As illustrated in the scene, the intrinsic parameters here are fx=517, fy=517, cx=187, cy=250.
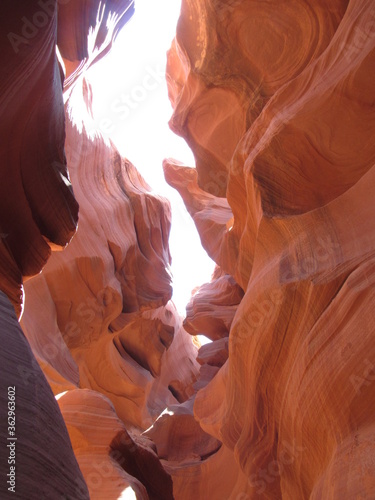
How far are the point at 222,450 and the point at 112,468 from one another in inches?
133

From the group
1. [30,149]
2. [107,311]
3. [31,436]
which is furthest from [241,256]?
[31,436]

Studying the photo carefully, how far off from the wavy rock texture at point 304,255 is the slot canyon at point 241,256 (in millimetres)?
18

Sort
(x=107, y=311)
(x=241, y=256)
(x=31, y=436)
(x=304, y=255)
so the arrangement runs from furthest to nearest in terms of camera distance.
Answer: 1. (x=107, y=311)
2. (x=241, y=256)
3. (x=304, y=255)
4. (x=31, y=436)

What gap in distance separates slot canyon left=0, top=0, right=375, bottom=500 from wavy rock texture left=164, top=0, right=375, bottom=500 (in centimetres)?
2

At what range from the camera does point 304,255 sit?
4.55 meters

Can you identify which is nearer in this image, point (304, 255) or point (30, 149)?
point (30, 149)

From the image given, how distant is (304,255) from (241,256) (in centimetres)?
249

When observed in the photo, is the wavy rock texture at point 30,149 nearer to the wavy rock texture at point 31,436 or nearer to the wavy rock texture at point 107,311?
the wavy rock texture at point 31,436

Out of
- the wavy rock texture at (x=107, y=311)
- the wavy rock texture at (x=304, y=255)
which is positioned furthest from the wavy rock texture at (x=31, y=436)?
the wavy rock texture at (x=107, y=311)

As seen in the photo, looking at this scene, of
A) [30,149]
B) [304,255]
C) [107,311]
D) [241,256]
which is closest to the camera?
[30,149]

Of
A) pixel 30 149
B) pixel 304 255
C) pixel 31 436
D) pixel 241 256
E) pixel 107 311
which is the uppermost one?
pixel 30 149

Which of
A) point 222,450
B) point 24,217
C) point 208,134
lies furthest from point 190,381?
point 24,217

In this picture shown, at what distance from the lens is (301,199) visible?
5051mm

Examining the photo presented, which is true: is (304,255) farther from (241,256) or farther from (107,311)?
(107,311)
